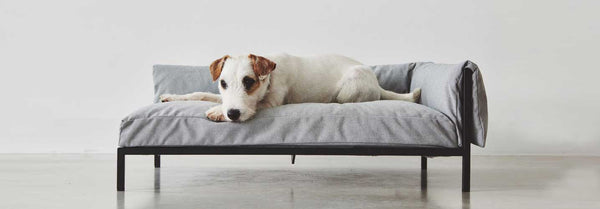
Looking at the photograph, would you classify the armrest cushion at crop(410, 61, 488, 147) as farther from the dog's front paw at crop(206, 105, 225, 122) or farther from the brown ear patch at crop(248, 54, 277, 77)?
the dog's front paw at crop(206, 105, 225, 122)

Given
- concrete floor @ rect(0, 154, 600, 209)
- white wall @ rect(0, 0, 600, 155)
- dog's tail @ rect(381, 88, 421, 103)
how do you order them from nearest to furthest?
concrete floor @ rect(0, 154, 600, 209) < dog's tail @ rect(381, 88, 421, 103) < white wall @ rect(0, 0, 600, 155)

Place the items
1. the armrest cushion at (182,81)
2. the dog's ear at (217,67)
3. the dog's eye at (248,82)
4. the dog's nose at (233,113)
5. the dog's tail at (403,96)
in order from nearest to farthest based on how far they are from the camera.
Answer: the dog's nose at (233,113) → the dog's eye at (248,82) → the dog's ear at (217,67) → the dog's tail at (403,96) → the armrest cushion at (182,81)

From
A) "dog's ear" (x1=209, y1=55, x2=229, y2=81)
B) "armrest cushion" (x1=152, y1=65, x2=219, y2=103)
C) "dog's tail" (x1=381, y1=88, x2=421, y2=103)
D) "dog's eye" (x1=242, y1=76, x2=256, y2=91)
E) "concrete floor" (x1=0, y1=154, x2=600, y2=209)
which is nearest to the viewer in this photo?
"concrete floor" (x1=0, y1=154, x2=600, y2=209)

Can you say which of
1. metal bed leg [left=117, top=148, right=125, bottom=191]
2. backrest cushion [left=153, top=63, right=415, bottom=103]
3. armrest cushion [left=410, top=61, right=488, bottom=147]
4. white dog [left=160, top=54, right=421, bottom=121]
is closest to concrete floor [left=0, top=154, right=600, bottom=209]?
metal bed leg [left=117, top=148, right=125, bottom=191]

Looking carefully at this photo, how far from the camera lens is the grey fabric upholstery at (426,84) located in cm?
335

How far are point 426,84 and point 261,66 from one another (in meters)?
1.10

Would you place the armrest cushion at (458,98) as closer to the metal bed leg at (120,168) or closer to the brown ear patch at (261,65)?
the brown ear patch at (261,65)

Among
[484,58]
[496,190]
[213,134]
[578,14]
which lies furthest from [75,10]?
[578,14]

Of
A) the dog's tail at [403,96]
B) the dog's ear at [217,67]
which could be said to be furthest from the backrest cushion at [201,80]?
the dog's ear at [217,67]

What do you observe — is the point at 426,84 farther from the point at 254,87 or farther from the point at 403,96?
the point at 254,87

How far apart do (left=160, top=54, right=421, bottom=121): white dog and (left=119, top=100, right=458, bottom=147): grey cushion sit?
8 cm

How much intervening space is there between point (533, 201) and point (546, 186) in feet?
2.29

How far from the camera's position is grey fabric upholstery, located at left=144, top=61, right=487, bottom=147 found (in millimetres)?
3354

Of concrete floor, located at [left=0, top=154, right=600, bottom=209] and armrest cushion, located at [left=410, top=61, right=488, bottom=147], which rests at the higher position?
armrest cushion, located at [left=410, top=61, right=488, bottom=147]
